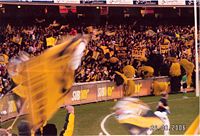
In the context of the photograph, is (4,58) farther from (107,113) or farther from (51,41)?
(107,113)

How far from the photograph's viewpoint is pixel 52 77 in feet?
17.0

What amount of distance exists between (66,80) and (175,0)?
142 centimetres

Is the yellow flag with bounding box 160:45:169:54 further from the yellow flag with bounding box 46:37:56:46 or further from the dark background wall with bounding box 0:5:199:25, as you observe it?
the yellow flag with bounding box 46:37:56:46

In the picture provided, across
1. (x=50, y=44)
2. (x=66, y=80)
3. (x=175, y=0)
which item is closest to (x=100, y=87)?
(x=66, y=80)

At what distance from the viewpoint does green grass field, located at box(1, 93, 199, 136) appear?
5078 mm

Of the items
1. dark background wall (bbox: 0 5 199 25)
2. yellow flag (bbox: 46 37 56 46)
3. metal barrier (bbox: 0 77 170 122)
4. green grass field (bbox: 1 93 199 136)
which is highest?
dark background wall (bbox: 0 5 199 25)

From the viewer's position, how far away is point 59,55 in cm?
521

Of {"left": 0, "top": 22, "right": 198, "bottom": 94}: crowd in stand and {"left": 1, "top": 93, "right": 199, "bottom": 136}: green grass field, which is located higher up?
{"left": 0, "top": 22, "right": 198, "bottom": 94}: crowd in stand

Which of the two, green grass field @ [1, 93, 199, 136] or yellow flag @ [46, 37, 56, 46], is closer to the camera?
green grass field @ [1, 93, 199, 136]

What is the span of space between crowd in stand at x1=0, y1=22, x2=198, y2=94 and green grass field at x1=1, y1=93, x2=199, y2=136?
0.96 feet

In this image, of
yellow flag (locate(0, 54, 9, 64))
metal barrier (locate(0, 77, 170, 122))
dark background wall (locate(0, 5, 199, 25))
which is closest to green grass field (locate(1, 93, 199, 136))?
metal barrier (locate(0, 77, 170, 122))

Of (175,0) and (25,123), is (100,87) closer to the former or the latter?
(25,123)

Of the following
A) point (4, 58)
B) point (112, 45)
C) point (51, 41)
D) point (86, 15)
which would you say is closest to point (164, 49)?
point (112, 45)

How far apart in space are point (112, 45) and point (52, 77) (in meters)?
0.73
